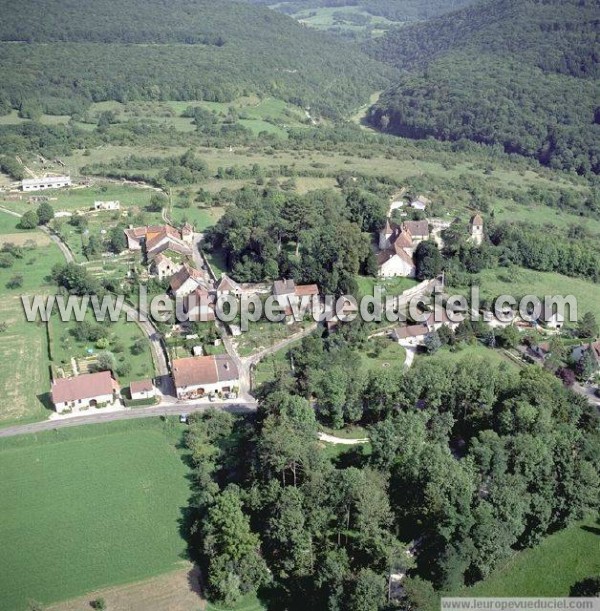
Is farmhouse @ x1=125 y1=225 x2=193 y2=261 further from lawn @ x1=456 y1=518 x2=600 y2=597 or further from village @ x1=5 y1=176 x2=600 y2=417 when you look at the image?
lawn @ x1=456 y1=518 x2=600 y2=597

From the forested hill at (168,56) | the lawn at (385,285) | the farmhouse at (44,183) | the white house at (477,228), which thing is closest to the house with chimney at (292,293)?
the lawn at (385,285)

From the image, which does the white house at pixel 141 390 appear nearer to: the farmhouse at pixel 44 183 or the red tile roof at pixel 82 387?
the red tile roof at pixel 82 387

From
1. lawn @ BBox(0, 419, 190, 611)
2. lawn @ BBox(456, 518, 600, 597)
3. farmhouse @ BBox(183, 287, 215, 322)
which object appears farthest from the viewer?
farmhouse @ BBox(183, 287, 215, 322)

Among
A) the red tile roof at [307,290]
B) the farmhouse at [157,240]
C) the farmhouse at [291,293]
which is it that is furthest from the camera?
the farmhouse at [157,240]

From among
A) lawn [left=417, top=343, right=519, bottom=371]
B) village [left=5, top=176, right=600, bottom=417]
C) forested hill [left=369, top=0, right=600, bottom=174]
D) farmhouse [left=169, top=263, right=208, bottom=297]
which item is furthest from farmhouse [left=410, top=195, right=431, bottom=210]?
forested hill [left=369, top=0, right=600, bottom=174]

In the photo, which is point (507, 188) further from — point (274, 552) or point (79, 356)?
point (274, 552)

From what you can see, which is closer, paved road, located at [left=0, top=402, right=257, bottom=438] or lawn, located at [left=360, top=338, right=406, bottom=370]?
paved road, located at [left=0, top=402, right=257, bottom=438]

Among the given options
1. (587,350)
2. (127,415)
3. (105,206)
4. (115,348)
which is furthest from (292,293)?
(105,206)

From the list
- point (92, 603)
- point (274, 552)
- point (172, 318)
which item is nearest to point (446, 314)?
point (172, 318)
